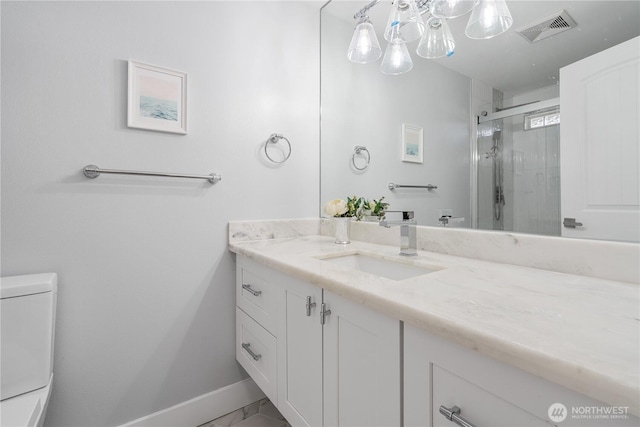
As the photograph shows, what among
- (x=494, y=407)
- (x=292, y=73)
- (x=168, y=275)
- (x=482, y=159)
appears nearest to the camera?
(x=494, y=407)

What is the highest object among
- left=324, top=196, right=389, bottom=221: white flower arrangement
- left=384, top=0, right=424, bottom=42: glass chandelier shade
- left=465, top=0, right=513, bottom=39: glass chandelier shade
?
left=384, top=0, right=424, bottom=42: glass chandelier shade

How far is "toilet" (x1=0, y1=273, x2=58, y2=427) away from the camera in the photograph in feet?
2.97

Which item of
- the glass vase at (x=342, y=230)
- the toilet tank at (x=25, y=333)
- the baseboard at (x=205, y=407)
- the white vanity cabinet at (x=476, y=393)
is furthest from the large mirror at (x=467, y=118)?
the toilet tank at (x=25, y=333)

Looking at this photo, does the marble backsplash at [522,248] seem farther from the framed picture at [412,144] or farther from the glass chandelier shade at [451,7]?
the glass chandelier shade at [451,7]

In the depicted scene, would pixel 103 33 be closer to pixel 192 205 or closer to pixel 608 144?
pixel 192 205

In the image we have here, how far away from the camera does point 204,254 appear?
1425 mm

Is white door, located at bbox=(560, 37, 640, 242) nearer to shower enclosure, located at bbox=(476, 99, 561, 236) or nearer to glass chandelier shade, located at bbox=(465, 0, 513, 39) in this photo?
shower enclosure, located at bbox=(476, 99, 561, 236)

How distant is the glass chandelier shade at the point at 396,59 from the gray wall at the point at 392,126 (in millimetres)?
32

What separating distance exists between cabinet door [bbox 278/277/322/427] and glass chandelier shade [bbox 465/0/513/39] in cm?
110

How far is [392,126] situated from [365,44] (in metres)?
0.47

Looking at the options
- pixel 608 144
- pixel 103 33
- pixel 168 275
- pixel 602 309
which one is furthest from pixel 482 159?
pixel 103 33

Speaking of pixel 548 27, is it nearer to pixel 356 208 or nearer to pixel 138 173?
pixel 356 208

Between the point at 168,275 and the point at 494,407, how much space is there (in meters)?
1.29

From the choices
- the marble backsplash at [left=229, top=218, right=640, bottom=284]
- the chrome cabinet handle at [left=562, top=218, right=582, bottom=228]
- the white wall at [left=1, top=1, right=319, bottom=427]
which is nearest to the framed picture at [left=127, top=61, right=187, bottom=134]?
the white wall at [left=1, top=1, right=319, bottom=427]
